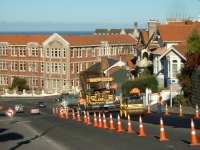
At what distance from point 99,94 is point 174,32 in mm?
22508

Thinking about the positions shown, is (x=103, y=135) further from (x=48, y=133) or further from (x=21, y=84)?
(x=21, y=84)

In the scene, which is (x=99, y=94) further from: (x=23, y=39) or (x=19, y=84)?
(x=23, y=39)

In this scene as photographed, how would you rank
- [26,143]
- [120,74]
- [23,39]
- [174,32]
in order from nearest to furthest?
[26,143] → [174,32] → [120,74] → [23,39]

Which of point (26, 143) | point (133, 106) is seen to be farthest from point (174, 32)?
point (26, 143)

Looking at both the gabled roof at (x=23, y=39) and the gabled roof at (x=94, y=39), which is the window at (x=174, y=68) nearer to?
the gabled roof at (x=94, y=39)

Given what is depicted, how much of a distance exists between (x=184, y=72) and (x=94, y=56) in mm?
62048

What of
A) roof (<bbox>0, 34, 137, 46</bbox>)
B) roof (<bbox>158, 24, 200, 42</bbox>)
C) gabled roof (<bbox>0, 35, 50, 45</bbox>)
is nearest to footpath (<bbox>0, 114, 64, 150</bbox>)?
roof (<bbox>158, 24, 200, 42</bbox>)

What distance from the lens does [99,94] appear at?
43344 mm

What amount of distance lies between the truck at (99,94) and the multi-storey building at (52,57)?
55.2 metres

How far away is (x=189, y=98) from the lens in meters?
45.1

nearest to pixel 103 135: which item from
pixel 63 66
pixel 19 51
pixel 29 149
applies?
pixel 29 149

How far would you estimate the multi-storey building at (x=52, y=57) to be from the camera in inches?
4087

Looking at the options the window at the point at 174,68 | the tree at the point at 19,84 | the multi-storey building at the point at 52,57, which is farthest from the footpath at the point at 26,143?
the tree at the point at 19,84

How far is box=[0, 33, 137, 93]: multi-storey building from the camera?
341ft
